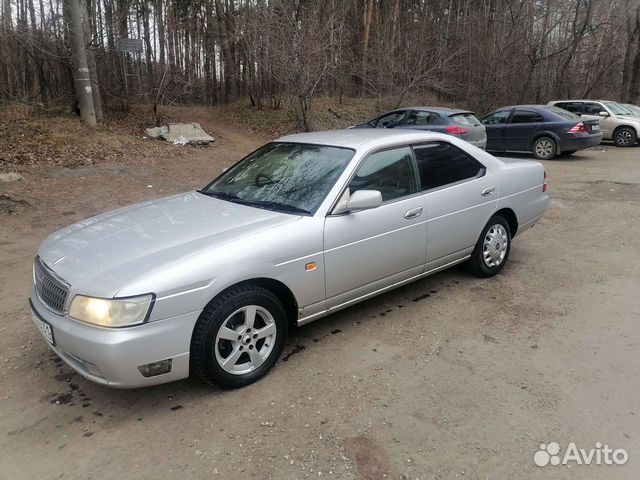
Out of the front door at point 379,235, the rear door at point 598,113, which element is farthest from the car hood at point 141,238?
the rear door at point 598,113

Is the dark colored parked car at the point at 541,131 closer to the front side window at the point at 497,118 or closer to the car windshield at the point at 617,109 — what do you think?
the front side window at the point at 497,118

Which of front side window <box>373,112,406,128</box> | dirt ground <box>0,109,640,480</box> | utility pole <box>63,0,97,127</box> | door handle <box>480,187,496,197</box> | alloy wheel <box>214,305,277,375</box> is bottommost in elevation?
dirt ground <box>0,109,640,480</box>

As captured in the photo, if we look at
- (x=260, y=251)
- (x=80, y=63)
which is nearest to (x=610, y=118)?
(x=80, y=63)

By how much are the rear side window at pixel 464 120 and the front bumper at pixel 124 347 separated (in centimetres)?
1060

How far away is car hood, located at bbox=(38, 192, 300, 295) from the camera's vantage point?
2.92 metres

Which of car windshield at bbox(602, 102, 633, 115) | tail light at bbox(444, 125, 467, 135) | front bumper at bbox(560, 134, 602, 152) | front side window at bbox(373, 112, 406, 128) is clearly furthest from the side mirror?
car windshield at bbox(602, 102, 633, 115)

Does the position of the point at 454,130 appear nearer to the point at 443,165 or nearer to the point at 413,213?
the point at 443,165

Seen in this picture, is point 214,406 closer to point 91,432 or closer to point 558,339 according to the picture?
point 91,432

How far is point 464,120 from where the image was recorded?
12.3 m

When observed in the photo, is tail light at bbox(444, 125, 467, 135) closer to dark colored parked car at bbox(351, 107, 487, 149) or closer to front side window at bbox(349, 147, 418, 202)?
dark colored parked car at bbox(351, 107, 487, 149)

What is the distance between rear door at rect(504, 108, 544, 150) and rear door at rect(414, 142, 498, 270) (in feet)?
35.2

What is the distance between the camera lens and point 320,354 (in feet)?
11.9

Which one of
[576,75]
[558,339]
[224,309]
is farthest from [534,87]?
[224,309]

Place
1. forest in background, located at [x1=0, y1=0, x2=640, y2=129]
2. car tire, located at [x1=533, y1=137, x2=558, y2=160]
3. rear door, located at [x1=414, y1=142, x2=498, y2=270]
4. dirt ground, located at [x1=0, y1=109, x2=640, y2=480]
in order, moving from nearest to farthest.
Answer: dirt ground, located at [x1=0, y1=109, x2=640, y2=480] < rear door, located at [x1=414, y1=142, x2=498, y2=270] < forest in background, located at [x1=0, y1=0, x2=640, y2=129] < car tire, located at [x1=533, y1=137, x2=558, y2=160]
